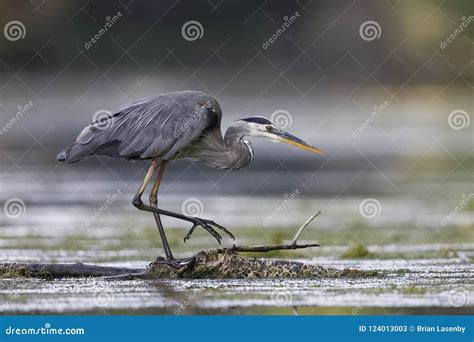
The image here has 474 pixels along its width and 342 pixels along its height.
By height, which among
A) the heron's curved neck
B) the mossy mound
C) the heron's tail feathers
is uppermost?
the heron's curved neck

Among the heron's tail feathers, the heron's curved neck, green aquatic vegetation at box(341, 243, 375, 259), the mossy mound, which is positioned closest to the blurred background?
green aquatic vegetation at box(341, 243, 375, 259)

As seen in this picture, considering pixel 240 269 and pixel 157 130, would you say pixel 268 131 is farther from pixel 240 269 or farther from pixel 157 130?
pixel 240 269

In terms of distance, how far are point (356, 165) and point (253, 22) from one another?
876cm

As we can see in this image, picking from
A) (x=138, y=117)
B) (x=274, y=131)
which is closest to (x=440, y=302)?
(x=274, y=131)

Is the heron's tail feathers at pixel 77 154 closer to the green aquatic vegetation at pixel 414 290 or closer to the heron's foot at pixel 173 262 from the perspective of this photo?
the heron's foot at pixel 173 262

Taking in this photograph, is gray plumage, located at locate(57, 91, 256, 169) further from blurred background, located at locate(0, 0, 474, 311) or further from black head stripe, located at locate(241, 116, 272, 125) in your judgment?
blurred background, located at locate(0, 0, 474, 311)

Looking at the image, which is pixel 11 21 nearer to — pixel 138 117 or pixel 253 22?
pixel 253 22

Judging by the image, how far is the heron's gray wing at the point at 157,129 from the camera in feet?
37.3

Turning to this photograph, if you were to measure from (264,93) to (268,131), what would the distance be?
1840cm

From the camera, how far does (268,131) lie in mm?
11508

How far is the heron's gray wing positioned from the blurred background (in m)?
3.94

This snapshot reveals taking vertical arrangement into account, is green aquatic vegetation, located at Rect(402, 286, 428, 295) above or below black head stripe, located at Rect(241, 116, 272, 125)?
above

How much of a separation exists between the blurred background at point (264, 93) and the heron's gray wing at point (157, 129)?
3943mm

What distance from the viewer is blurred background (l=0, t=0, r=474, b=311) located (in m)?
17.3
